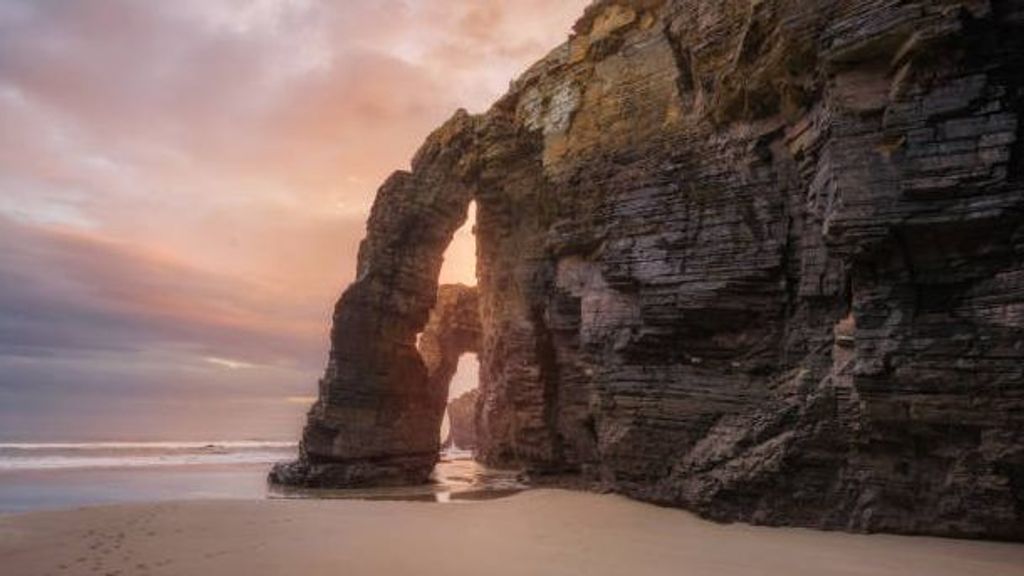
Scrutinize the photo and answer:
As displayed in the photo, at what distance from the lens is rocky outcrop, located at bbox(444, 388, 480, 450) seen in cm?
7412

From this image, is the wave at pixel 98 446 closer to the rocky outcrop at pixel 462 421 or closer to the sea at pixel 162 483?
the sea at pixel 162 483

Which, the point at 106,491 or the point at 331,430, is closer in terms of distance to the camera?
the point at 106,491

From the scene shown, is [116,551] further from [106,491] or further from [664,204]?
[106,491]

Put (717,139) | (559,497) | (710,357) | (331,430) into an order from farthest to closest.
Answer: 1. (331,430)
2. (559,497)
3. (717,139)
4. (710,357)

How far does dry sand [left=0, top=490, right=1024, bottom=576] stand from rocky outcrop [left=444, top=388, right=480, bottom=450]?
56908 millimetres

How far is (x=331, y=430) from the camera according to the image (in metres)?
30.7

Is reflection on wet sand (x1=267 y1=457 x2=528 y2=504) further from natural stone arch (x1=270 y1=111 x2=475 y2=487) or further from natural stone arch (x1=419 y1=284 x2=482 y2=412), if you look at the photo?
natural stone arch (x1=419 y1=284 x2=482 y2=412)

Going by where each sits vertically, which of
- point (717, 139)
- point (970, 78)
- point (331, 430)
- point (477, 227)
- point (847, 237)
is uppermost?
point (477, 227)

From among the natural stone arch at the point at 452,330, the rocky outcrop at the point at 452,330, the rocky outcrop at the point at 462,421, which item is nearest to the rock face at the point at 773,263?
the natural stone arch at the point at 452,330

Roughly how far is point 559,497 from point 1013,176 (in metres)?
13.8

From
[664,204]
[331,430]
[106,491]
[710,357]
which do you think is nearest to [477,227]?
[331,430]

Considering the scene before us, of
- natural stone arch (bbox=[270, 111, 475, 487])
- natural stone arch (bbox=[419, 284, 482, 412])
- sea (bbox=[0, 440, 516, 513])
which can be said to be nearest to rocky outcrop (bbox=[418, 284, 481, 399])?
natural stone arch (bbox=[419, 284, 482, 412])

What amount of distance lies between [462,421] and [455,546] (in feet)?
208

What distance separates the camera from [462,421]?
75000mm
